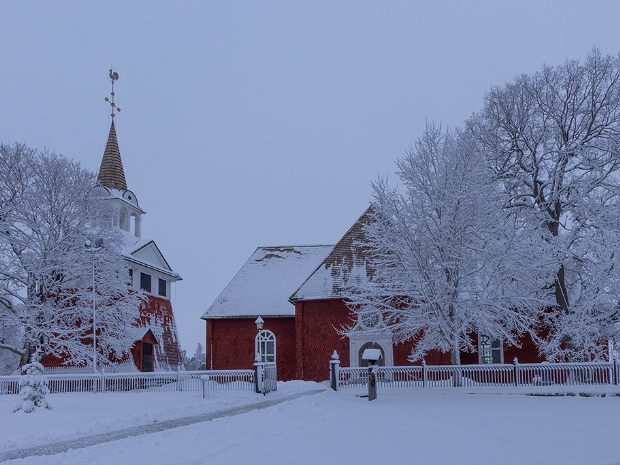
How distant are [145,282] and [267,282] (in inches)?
319

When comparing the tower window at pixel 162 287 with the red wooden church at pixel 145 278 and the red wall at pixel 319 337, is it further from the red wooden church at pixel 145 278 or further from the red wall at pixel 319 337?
the red wall at pixel 319 337

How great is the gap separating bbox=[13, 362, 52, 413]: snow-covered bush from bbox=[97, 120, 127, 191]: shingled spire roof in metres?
22.4

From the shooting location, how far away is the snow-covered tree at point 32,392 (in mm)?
17248

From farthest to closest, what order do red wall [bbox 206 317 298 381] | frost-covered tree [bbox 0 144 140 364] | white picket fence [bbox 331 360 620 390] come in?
red wall [bbox 206 317 298 381] → frost-covered tree [bbox 0 144 140 364] → white picket fence [bbox 331 360 620 390]

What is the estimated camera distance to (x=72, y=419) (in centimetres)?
1534

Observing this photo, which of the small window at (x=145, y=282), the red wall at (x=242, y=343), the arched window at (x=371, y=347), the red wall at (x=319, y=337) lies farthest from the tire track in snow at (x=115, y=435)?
the small window at (x=145, y=282)

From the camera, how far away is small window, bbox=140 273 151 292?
3684 cm

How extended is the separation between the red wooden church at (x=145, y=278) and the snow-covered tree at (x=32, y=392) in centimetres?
1497

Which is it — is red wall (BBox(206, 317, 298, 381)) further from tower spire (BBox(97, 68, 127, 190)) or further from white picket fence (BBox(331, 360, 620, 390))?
tower spire (BBox(97, 68, 127, 190))

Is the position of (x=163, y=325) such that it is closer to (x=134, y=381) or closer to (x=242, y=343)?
(x=242, y=343)

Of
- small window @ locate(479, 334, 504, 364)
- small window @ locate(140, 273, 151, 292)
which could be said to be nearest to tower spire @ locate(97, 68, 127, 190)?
small window @ locate(140, 273, 151, 292)

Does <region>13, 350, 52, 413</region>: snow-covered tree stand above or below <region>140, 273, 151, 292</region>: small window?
below

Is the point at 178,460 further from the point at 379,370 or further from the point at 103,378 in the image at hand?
the point at 103,378

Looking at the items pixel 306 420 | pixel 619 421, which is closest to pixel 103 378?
pixel 306 420
